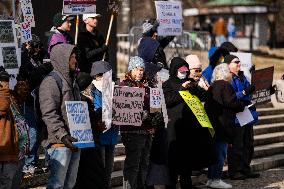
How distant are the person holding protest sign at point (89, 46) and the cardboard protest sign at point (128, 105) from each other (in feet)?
5.98

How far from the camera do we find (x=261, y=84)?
1195 centimetres

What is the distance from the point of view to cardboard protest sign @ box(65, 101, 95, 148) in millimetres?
7486

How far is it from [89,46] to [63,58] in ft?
9.82

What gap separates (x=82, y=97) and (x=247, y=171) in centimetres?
474

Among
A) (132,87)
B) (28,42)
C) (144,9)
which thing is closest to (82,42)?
(28,42)

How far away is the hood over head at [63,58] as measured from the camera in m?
7.52

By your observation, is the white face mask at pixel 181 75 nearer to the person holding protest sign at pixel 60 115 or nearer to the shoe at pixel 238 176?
the person holding protest sign at pixel 60 115

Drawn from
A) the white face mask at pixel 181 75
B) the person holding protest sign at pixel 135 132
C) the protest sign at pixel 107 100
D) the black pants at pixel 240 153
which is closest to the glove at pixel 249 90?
the black pants at pixel 240 153

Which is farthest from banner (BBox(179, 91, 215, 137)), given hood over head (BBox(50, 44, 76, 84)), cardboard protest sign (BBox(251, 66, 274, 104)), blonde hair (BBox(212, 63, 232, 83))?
cardboard protest sign (BBox(251, 66, 274, 104))

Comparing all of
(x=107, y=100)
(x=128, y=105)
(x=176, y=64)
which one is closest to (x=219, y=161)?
(x=176, y=64)

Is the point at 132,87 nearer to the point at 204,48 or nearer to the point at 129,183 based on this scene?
the point at 129,183

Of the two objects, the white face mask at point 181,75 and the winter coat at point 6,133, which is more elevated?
the white face mask at point 181,75

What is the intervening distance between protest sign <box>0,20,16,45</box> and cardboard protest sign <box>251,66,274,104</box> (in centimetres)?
425

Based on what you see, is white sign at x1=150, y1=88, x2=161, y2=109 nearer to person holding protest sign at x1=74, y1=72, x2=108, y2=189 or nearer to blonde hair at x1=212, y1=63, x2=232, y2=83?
person holding protest sign at x1=74, y1=72, x2=108, y2=189
